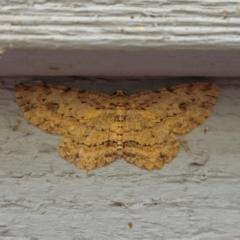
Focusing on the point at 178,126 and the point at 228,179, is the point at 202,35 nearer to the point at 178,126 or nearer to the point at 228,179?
the point at 178,126

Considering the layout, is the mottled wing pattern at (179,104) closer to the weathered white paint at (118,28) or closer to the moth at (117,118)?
the moth at (117,118)

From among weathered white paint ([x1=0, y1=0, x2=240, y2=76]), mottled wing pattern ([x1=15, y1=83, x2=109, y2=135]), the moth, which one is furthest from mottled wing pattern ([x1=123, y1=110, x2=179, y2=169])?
weathered white paint ([x1=0, y1=0, x2=240, y2=76])

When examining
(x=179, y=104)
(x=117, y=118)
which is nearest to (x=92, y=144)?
(x=117, y=118)

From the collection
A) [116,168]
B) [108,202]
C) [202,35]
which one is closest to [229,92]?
[202,35]

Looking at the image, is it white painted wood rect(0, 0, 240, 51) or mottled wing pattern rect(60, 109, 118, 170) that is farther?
mottled wing pattern rect(60, 109, 118, 170)

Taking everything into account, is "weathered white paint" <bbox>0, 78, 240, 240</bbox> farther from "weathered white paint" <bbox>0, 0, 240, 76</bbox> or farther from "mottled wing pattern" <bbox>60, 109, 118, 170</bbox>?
"weathered white paint" <bbox>0, 0, 240, 76</bbox>

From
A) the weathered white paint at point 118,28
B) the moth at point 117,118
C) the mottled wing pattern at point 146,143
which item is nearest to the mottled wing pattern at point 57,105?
the moth at point 117,118

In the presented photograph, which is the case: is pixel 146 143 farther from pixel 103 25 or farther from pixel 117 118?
pixel 103 25
